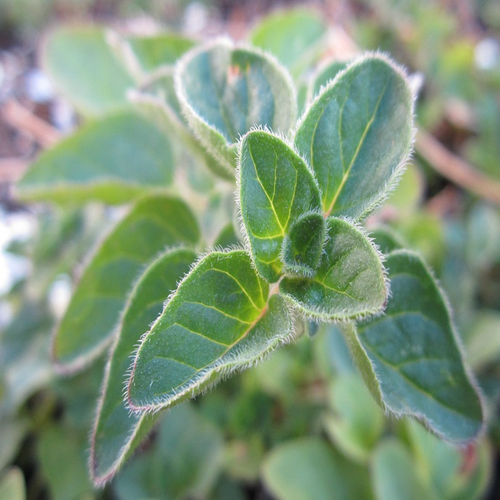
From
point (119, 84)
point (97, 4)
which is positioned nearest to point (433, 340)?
point (119, 84)

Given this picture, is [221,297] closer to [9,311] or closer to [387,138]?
[387,138]

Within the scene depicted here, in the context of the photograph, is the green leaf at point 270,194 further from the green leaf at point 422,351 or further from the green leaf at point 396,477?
the green leaf at point 396,477

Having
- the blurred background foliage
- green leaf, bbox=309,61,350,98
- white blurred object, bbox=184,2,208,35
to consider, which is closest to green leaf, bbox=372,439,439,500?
the blurred background foliage

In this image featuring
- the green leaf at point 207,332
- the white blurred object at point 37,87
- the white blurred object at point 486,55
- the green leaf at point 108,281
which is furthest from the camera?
the white blurred object at point 37,87

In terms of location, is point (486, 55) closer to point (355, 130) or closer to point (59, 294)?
point (355, 130)

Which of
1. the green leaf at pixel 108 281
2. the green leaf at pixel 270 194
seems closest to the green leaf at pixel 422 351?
the green leaf at pixel 270 194
